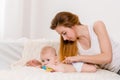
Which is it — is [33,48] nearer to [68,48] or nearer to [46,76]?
[68,48]

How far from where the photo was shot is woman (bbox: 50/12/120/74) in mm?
1444

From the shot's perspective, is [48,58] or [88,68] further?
[48,58]

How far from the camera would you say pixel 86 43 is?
1.60m

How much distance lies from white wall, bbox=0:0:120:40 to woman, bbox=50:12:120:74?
61 cm

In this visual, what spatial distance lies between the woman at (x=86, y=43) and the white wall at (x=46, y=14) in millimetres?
611

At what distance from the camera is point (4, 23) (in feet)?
7.94

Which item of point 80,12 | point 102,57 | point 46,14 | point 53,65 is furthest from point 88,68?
point 46,14

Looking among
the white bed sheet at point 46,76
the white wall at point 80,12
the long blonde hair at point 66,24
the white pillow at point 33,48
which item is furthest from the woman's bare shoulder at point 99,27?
the white wall at point 80,12

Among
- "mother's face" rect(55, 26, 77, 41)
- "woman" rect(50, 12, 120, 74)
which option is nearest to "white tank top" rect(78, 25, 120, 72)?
"woman" rect(50, 12, 120, 74)

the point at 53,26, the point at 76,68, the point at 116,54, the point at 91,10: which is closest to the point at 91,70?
the point at 76,68

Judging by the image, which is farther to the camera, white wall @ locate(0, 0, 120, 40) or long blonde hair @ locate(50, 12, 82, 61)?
white wall @ locate(0, 0, 120, 40)

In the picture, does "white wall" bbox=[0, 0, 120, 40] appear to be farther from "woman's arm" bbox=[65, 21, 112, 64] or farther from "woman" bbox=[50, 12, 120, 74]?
"woman's arm" bbox=[65, 21, 112, 64]

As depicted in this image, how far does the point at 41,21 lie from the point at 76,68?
133 centimetres

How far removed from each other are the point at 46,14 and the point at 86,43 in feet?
3.72
